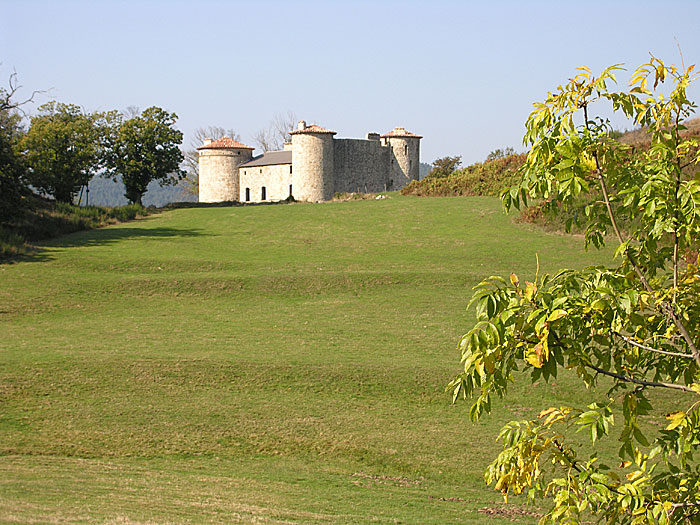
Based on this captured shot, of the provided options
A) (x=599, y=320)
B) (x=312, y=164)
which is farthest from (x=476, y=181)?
(x=599, y=320)

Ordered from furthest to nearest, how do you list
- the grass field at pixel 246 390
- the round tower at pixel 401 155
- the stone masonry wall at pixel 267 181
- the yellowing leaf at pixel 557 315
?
1. the round tower at pixel 401 155
2. the stone masonry wall at pixel 267 181
3. the grass field at pixel 246 390
4. the yellowing leaf at pixel 557 315

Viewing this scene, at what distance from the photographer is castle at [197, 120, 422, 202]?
58344 mm

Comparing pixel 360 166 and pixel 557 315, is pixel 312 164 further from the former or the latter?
pixel 557 315

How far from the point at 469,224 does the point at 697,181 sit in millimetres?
27653

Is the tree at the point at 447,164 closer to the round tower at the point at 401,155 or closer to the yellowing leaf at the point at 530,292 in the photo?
the round tower at the point at 401,155

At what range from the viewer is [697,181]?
3969 mm

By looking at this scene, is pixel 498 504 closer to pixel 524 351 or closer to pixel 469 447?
pixel 469 447

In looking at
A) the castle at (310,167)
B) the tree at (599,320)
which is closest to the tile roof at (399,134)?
the castle at (310,167)

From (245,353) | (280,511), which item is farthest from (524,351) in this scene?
(245,353)

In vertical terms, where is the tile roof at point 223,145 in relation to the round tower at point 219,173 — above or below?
above

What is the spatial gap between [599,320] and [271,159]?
60523 mm

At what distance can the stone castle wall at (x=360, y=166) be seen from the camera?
62.8 m

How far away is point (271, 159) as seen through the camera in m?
63.2

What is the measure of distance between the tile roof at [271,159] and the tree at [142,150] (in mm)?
11105
